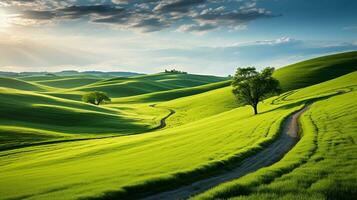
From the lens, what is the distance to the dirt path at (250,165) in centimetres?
2070

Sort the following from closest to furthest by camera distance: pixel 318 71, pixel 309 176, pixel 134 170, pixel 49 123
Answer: pixel 309 176
pixel 134 170
pixel 49 123
pixel 318 71

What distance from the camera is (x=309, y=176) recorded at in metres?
20.3

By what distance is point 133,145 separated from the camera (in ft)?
158

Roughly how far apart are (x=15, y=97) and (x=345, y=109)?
10360cm

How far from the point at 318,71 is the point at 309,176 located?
147 m

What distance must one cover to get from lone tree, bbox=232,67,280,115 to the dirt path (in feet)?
104

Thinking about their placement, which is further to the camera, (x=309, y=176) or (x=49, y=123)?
(x=49, y=123)

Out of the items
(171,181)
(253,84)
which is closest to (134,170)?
(171,181)

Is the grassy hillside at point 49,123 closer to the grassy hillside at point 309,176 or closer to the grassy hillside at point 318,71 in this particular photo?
the grassy hillside at point 309,176

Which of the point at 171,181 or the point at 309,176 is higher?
the point at 309,176

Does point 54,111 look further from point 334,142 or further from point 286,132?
point 334,142

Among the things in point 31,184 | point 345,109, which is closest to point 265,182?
point 31,184

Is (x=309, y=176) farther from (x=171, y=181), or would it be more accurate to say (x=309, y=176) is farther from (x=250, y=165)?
(x=171, y=181)

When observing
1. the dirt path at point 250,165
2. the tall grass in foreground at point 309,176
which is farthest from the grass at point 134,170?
the tall grass in foreground at point 309,176
